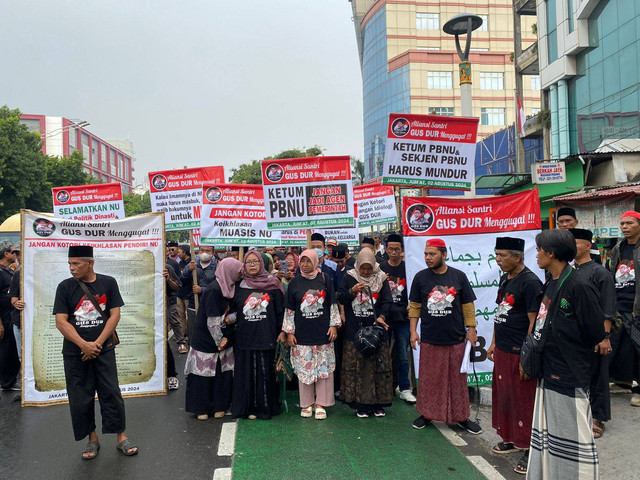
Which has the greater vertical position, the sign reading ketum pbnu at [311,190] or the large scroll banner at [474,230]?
the sign reading ketum pbnu at [311,190]

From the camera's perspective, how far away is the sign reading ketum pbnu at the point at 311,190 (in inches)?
252

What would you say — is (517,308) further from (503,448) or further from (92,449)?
(92,449)

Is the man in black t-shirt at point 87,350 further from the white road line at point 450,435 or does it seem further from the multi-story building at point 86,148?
the multi-story building at point 86,148

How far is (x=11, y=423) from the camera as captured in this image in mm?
5141

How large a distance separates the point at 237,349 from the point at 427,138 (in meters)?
3.38

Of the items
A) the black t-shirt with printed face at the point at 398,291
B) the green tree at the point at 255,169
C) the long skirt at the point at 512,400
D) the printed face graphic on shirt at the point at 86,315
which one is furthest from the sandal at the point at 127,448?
the green tree at the point at 255,169

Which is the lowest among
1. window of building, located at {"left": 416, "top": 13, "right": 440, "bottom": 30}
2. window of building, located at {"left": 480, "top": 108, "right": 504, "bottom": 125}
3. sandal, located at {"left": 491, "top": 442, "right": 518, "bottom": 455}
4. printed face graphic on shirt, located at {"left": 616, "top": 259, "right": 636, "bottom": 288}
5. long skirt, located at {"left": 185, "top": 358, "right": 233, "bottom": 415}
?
sandal, located at {"left": 491, "top": 442, "right": 518, "bottom": 455}

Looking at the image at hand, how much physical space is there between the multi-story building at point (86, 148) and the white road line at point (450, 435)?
64224mm

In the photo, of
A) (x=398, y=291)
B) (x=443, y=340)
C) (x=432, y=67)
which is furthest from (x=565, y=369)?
(x=432, y=67)

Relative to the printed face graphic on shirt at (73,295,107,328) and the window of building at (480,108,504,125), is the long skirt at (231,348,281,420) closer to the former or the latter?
the printed face graphic on shirt at (73,295,107,328)

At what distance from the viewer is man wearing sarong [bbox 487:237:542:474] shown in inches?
157

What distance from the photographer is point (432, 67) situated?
184 ft

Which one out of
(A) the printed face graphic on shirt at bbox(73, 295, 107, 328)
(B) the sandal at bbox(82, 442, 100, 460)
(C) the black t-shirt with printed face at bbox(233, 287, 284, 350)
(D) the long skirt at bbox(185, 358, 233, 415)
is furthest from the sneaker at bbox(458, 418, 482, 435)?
(A) the printed face graphic on shirt at bbox(73, 295, 107, 328)

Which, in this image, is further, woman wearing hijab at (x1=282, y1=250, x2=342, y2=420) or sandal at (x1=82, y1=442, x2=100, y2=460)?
woman wearing hijab at (x1=282, y1=250, x2=342, y2=420)
